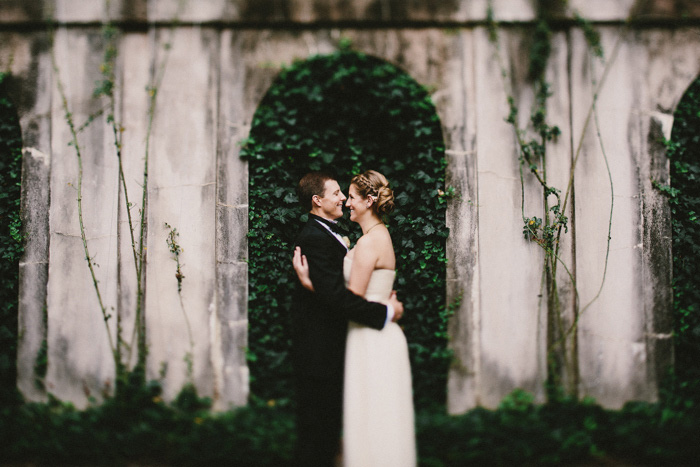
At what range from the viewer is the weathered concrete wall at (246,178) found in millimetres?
4516

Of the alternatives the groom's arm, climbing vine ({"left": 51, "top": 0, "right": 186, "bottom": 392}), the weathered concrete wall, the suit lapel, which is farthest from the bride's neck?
climbing vine ({"left": 51, "top": 0, "right": 186, "bottom": 392})

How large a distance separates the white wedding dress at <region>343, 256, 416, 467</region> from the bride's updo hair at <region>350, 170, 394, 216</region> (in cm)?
89

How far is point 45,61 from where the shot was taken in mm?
4695

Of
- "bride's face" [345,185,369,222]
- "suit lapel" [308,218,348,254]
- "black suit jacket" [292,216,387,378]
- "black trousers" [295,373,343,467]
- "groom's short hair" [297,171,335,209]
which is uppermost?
"groom's short hair" [297,171,335,209]

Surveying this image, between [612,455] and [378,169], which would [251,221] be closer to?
[378,169]

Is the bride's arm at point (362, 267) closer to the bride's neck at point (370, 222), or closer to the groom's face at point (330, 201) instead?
the bride's neck at point (370, 222)

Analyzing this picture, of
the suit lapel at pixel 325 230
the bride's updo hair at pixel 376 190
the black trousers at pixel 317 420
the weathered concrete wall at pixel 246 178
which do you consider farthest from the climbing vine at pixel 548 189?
the black trousers at pixel 317 420

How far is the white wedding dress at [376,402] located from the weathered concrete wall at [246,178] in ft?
4.90

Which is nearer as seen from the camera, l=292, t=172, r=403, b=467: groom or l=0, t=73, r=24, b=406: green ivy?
l=292, t=172, r=403, b=467: groom

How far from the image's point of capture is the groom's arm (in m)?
3.12

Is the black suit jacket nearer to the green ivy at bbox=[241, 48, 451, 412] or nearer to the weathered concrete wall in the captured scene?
the green ivy at bbox=[241, 48, 451, 412]

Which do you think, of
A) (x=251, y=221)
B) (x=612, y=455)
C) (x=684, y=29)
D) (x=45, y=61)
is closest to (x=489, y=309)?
(x=612, y=455)

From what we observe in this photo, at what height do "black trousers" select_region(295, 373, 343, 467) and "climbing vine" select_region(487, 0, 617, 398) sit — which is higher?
"climbing vine" select_region(487, 0, 617, 398)

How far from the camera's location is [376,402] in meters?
3.17
